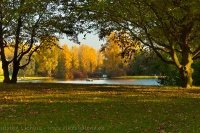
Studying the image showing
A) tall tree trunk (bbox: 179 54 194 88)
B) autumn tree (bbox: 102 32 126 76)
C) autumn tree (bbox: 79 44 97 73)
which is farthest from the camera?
autumn tree (bbox: 79 44 97 73)

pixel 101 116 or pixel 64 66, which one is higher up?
pixel 64 66

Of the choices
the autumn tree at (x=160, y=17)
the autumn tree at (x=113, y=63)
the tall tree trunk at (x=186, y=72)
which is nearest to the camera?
the autumn tree at (x=160, y=17)

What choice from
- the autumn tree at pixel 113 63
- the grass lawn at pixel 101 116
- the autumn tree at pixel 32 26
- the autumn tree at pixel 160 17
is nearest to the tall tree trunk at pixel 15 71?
the autumn tree at pixel 32 26

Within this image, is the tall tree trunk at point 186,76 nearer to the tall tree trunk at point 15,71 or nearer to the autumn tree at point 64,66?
the tall tree trunk at point 15,71

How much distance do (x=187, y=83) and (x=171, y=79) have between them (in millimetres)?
16891

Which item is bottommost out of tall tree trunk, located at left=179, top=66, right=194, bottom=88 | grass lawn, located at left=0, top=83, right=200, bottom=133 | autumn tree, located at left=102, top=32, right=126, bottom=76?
grass lawn, located at left=0, top=83, right=200, bottom=133

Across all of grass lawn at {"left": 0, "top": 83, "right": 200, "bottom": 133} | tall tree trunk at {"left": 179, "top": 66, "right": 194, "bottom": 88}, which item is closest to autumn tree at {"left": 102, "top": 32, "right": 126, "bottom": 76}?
tall tree trunk at {"left": 179, "top": 66, "right": 194, "bottom": 88}

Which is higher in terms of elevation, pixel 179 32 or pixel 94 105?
pixel 179 32

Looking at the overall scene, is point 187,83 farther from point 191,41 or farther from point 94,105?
point 94,105

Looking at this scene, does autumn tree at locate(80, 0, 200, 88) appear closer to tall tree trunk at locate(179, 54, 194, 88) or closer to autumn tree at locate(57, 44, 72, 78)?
tall tree trunk at locate(179, 54, 194, 88)

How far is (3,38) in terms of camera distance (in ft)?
109

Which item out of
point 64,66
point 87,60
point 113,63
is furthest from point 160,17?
point 87,60

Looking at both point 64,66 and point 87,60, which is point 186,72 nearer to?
point 64,66

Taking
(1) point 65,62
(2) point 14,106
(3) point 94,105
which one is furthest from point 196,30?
(1) point 65,62
